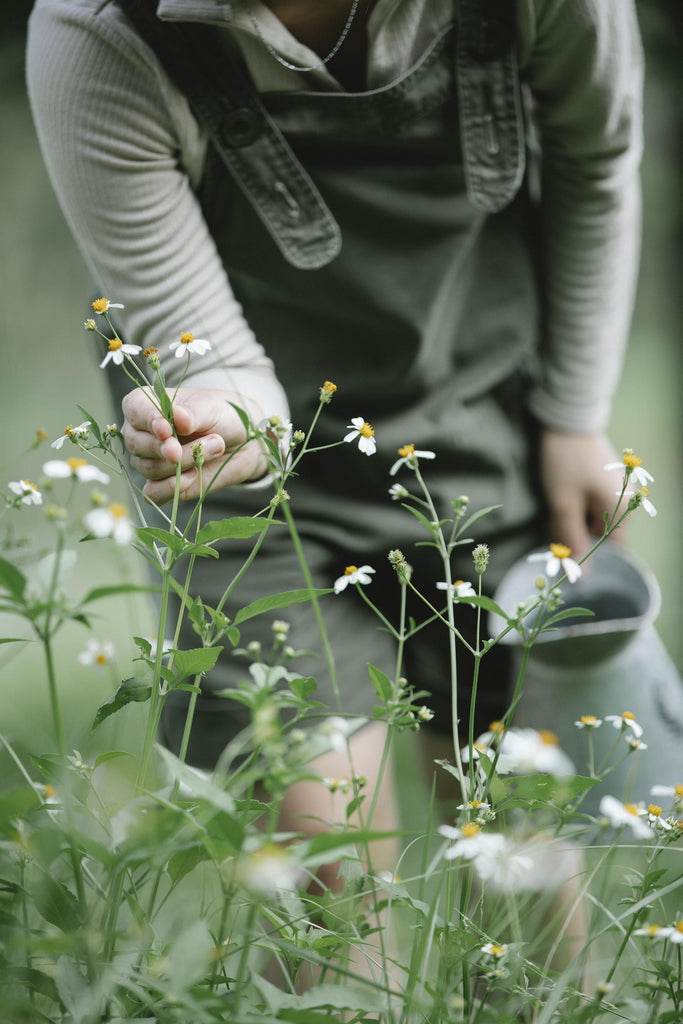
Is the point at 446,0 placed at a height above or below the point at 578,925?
above

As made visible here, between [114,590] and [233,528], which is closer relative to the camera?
[114,590]

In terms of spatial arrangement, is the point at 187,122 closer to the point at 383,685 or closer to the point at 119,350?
the point at 119,350

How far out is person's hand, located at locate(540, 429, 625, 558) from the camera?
0.84 m

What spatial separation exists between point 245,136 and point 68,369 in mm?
908

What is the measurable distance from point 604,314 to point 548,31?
0.27 meters

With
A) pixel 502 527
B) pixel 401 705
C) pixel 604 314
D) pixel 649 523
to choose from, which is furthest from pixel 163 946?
pixel 649 523

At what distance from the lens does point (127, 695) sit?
342 millimetres

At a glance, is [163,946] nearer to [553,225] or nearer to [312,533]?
[312,533]

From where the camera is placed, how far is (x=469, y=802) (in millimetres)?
356

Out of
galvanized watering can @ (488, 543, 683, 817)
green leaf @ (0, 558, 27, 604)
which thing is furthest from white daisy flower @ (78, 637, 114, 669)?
galvanized watering can @ (488, 543, 683, 817)

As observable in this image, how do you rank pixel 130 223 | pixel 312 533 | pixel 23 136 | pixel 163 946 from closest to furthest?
pixel 163 946 → pixel 130 223 → pixel 312 533 → pixel 23 136

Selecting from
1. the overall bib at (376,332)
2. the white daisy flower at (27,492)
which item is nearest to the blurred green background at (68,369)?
the overall bib at (376,332)

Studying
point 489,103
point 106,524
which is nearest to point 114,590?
point 106,524

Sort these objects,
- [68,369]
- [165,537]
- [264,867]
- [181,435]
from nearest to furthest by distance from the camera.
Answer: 1. [264,867]
2. [165,537]
3. [181,435]
4. [68,369]
